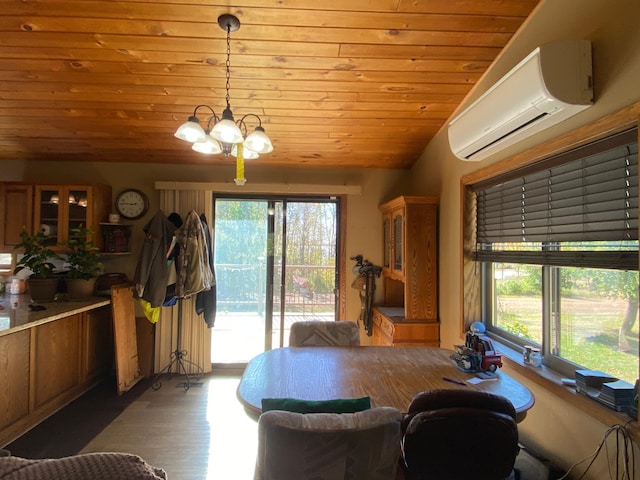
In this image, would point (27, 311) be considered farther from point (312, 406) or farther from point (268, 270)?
point (312, 406)

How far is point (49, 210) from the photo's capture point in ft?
11.0

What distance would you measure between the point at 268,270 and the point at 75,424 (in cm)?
205

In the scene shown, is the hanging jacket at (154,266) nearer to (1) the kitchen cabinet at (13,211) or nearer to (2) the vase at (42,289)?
(2) the vase at (42,289)

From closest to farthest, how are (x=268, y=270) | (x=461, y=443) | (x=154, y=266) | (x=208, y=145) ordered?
(x=461, y=443) < (x=208, y=145) < (x=154, y=266) < (x=268, y=270)

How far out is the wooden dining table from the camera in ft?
4.73

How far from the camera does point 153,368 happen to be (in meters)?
3.57

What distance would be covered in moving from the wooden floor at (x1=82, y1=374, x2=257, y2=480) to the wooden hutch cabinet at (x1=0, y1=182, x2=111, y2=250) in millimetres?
1698

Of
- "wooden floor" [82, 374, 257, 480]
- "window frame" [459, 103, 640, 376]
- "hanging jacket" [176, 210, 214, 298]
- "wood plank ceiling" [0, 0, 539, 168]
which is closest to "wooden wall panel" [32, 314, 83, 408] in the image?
"wooden floor" [82, 374, 257, 480]

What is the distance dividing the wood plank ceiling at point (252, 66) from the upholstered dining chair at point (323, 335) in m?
1.68

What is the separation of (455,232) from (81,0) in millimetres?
2817

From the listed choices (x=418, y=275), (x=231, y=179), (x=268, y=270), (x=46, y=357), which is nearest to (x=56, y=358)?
(x=46, y=357)

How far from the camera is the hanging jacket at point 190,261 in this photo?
321cm

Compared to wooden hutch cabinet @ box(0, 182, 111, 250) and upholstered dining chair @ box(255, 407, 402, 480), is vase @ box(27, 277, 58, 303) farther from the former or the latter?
upholstered dining chair @ box(255, 407, 402, 480)

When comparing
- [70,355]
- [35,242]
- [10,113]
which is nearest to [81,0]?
[10,113]
